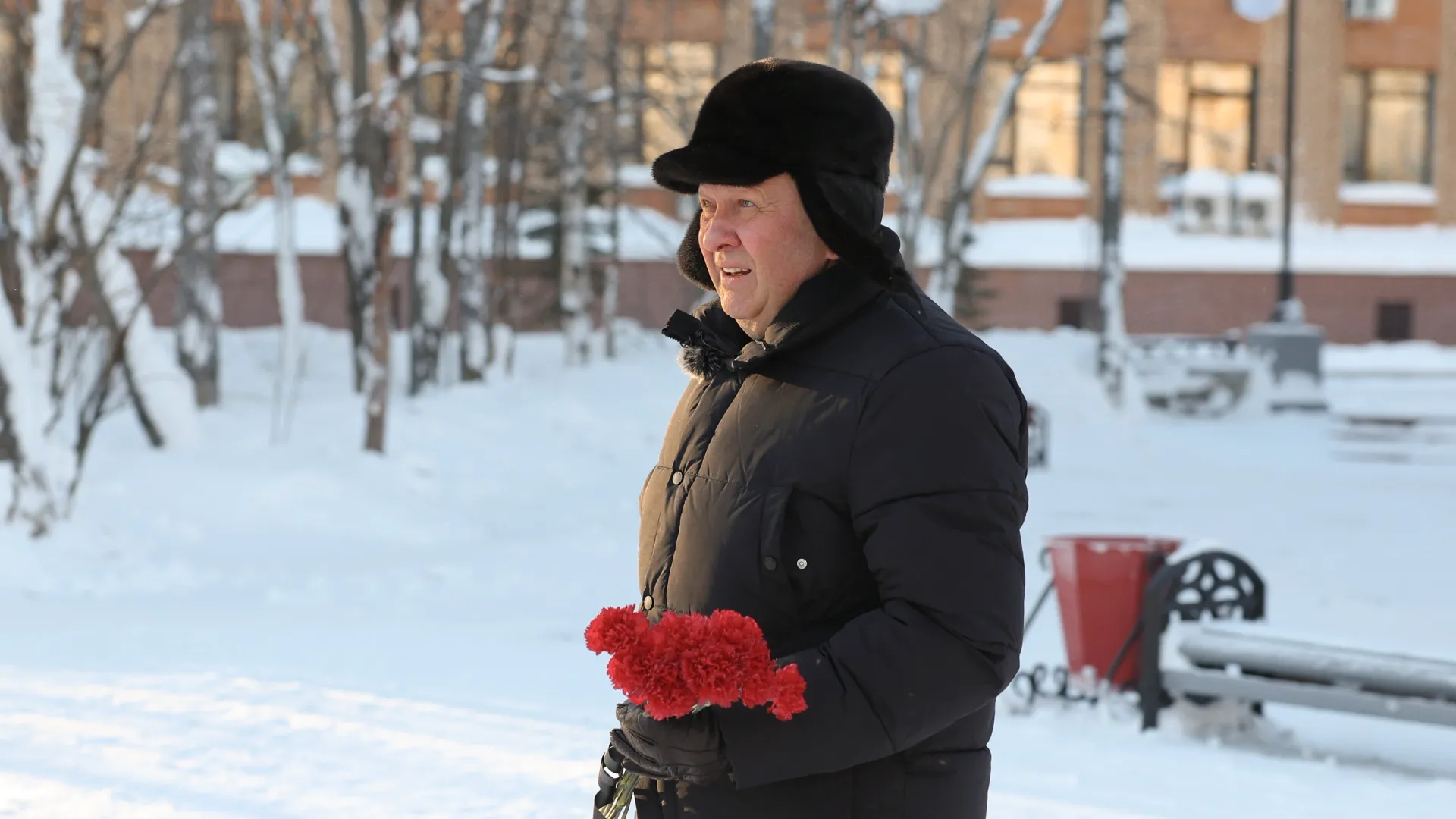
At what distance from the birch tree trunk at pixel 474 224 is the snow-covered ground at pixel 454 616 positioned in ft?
7.39

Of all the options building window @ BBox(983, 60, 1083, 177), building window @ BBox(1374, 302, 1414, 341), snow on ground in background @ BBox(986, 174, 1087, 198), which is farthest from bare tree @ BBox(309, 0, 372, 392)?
building window @ BBox(1374, 302, 1414, 341)

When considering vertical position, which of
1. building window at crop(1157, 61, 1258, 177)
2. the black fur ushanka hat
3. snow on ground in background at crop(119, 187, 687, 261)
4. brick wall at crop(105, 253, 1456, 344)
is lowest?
brick wall at crop(105, 253, 1456, 344)

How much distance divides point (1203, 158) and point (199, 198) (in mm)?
25987

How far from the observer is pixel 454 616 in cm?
931

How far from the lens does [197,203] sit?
16.9 metres

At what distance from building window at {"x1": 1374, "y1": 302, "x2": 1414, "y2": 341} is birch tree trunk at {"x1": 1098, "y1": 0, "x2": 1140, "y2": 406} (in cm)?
1613

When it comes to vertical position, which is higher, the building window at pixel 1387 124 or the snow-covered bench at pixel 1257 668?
the building window at pixel 1387 124

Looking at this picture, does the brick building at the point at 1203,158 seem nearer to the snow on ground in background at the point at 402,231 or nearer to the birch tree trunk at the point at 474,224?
the snow on ground in background at the point at 402,231

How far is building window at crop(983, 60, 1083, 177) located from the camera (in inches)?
1452

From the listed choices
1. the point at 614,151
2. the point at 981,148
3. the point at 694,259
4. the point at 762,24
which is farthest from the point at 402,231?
the point at 694,259

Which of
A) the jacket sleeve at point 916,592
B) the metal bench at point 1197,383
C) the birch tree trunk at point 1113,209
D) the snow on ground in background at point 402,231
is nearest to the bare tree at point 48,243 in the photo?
the jacket sleeve at point 916,592

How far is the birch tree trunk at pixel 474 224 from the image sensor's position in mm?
19359

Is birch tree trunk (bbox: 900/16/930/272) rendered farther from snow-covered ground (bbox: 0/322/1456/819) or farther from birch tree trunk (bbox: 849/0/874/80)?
snow-covered ground (bbox: 0/322/1456/819)

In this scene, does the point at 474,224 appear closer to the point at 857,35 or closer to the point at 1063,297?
the point at 857,35
